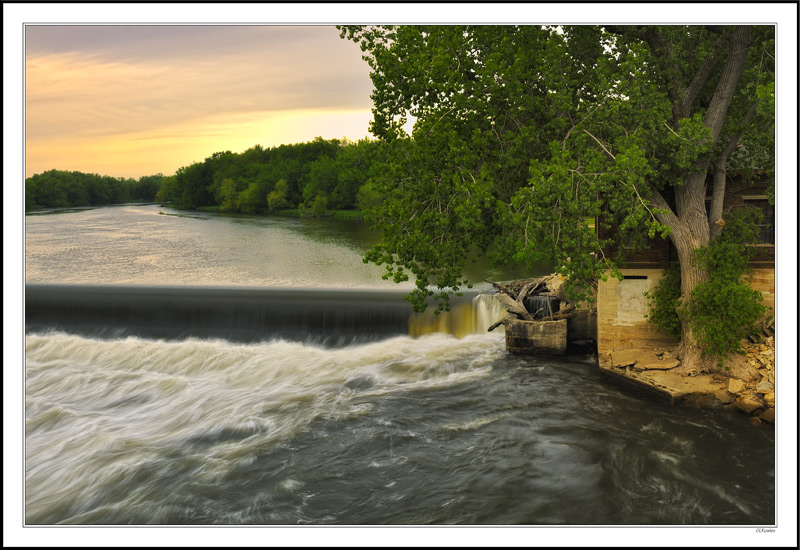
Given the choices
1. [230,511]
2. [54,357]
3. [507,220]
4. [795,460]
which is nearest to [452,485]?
[230,511]

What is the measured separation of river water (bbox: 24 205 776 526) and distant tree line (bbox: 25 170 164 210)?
15925 millimetres

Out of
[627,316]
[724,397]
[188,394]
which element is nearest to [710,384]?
[724,397]

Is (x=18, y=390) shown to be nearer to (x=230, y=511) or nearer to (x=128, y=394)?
(x=230, y=511)

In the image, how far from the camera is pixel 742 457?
32.6 ft

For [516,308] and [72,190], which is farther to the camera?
[72,190]

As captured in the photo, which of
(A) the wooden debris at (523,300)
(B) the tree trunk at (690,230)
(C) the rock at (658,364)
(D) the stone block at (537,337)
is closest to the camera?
(B) the tree trunk at (690,230)

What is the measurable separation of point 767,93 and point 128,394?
1528 cm

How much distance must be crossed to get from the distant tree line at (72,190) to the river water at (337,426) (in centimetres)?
1593

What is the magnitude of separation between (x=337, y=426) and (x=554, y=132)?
767 cm

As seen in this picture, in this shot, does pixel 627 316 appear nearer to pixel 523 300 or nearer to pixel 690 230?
pixel 690 230

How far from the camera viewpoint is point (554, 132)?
12445 millimetres

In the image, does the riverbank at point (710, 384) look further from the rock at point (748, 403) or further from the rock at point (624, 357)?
the rock at point (624, 357)

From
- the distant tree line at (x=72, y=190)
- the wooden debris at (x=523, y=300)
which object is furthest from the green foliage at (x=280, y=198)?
the wooden debris at (x=523, y=300)

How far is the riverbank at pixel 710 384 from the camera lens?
1152 cm
